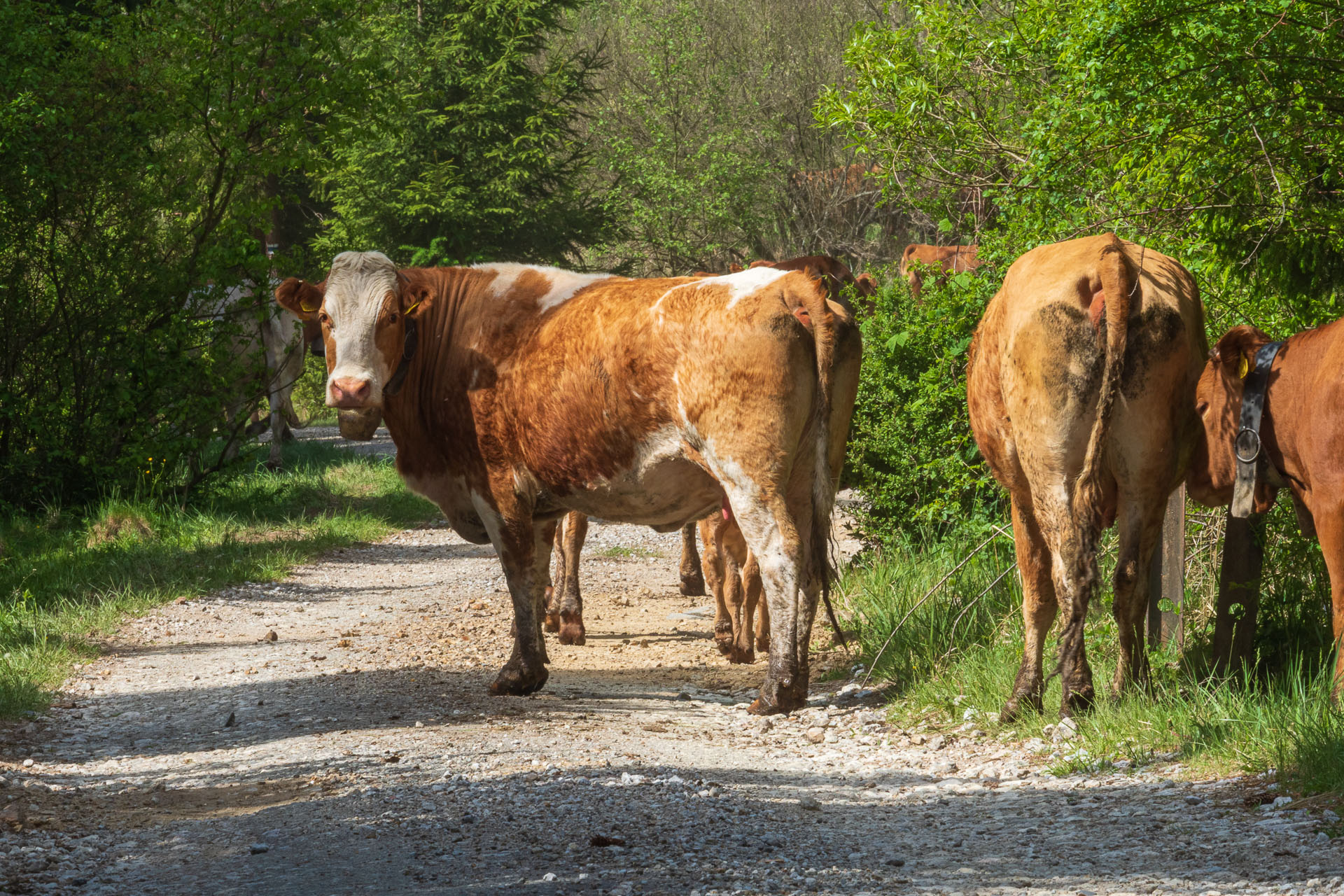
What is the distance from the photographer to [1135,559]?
5508 mm

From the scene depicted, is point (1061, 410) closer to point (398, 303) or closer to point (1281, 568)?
point (1281, 568)

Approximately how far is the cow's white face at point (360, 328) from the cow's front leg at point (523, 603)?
41.3 inches

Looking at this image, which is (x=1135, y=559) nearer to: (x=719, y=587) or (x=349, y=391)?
(x=719, y=587)

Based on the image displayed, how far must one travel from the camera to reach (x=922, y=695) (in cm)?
663

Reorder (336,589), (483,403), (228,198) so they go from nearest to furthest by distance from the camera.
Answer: (483,403)
(336,589)
(228,198)

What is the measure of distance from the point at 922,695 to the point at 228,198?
8.86m

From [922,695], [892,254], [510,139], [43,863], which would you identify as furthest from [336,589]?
[892,254]

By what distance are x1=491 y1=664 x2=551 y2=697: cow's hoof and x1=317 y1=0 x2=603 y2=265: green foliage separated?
15.9 metres

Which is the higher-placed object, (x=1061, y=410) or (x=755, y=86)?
(x=755, y=86)

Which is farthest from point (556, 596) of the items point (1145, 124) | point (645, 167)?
point (645, 167)

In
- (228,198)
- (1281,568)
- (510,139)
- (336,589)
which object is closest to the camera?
(1281,568)

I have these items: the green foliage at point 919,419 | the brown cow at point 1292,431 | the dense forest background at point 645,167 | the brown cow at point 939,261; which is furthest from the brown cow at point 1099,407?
the brown cow at point 939,261

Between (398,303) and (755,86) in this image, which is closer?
(398,303)

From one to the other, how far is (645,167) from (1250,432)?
19.2 meters
